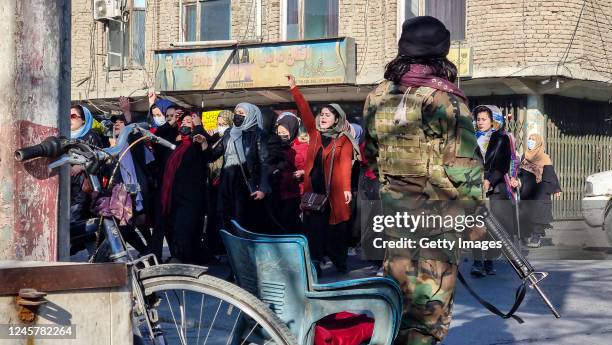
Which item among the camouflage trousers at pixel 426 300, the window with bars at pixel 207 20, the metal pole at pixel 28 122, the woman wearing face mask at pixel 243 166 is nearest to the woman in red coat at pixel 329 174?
the woman wearing face mask at pixel 243 166

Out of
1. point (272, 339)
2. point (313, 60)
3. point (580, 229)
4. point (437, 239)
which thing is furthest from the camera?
point (313, 60)

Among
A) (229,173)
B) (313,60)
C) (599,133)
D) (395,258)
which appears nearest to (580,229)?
(599,133)

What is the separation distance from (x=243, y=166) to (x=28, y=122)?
6.01 m

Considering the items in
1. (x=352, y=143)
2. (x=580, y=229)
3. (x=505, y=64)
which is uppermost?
(x=505, y=64)

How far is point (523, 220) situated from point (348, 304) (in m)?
9.80

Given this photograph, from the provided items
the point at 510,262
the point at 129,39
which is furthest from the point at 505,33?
the point at 510,262

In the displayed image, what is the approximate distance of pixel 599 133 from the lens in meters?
20.5

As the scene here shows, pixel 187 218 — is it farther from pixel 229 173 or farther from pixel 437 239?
pixel 437 239

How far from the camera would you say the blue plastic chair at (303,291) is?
4.26 metres

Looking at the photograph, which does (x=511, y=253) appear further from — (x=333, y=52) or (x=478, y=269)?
(x=333, y=52)

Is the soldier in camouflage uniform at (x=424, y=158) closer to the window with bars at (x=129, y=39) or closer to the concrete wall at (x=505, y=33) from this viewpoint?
the concrete wall at (x=505, y=33)

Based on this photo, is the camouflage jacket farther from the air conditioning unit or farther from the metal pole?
the air conditioning unit

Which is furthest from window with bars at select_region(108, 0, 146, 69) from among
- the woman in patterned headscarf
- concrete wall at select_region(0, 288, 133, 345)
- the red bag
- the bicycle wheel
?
concrete wall at select_region(0, 288, 133, 345)

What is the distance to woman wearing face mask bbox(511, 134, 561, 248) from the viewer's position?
1359 centimetres
